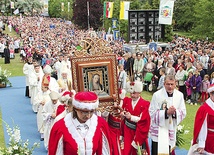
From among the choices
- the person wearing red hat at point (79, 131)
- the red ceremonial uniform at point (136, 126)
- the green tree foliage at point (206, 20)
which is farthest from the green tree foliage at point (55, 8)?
the person wearing red hat at point (79, 131)

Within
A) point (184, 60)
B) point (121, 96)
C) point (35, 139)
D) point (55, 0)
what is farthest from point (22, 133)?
Answer: point (55, 0)

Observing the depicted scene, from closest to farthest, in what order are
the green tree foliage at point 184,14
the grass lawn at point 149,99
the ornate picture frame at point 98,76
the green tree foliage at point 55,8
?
1. the ornate picture frame at point 98,76
2. the grass lawn at point 149,99
3. the green tree foliage at point 184,14
4. the green tree foliage at point 55,8

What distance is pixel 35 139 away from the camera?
38.8ft

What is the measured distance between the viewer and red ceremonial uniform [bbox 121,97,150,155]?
819 centimetres

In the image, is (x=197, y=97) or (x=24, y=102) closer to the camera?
(x=197, y=97)

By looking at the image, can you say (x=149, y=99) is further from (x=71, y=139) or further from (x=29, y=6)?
(x=29, y=6)

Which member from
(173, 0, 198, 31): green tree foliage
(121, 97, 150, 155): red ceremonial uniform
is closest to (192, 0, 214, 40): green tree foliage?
(173, 0, 198, 31): green tree foliage

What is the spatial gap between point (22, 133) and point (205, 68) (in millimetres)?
8700

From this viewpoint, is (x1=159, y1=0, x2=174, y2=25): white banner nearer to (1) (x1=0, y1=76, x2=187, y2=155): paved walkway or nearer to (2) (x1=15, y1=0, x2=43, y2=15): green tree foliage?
(1) (x1=0, y1=76, x2=187, y2=155): paved walkway

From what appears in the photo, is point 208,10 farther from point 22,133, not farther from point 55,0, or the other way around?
point 55,0

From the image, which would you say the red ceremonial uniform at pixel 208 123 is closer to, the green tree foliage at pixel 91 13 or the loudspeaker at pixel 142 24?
the loudspeaker at pixel 142 24

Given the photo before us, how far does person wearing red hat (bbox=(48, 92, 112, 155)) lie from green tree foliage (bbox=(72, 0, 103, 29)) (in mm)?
57679

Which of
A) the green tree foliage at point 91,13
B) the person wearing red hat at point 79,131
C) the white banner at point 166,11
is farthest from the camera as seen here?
the green tree foliage at point 91,13

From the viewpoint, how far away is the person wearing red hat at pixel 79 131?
534 cm
